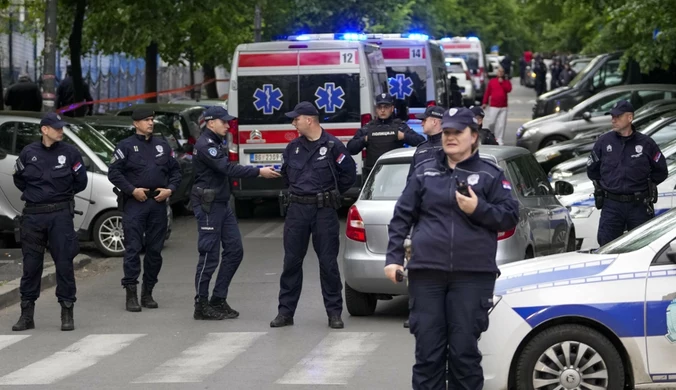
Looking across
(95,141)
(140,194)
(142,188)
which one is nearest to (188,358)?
(140,194)

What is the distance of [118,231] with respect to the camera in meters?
15.4

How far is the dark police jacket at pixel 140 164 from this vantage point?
11.7m

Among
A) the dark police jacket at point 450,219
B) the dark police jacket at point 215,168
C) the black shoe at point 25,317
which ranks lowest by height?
the black shoe at point 25,317

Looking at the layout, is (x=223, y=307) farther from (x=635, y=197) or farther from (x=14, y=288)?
(x=635, y=197)

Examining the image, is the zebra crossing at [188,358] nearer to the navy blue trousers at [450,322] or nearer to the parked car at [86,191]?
the navy blue trousers at [450,322]

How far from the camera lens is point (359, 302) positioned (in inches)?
442

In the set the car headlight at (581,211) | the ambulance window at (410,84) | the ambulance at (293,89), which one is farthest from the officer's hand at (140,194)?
the ambulance window at (410,84)

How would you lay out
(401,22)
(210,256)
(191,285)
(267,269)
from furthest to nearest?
(401,22)
(267,269)
(191,285)
(210,256)

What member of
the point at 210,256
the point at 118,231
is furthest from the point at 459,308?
the point at 118,231

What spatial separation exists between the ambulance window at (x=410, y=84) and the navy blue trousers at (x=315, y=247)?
12103 mm

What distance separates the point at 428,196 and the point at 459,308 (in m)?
0.58

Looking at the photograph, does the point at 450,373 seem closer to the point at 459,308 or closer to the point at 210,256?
the point at 459,308

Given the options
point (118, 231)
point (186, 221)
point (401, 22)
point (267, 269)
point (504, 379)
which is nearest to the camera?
point (504, 379)

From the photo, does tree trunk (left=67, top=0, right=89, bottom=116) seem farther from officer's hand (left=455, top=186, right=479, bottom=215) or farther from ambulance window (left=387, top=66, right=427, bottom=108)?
officer's hand (left=455, top=186, right=479, bottom=215)
